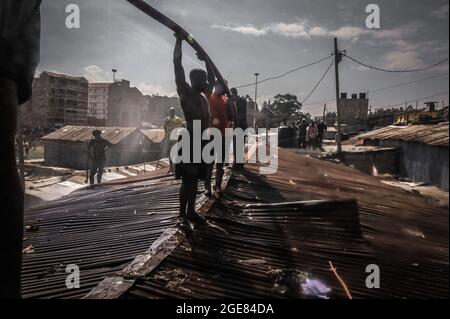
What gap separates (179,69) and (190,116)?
50 cm

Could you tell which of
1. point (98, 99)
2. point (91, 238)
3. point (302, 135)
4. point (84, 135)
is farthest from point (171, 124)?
point (98, 99)

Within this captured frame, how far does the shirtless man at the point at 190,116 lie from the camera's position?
346cm

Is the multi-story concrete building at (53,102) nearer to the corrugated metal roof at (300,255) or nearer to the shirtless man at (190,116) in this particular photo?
the shirtless man at (190,116)

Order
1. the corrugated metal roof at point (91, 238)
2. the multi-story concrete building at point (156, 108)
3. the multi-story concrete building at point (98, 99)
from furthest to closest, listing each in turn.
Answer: the multi-story concrete building at point (156, 108) → the multi-story concrete building at point (98, 99) → the corrugated metal roof at point (91, 238)

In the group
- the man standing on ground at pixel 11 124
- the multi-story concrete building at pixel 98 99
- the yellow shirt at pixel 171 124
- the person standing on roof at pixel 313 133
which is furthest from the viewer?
the multi-story concrete building at pixel 98 99

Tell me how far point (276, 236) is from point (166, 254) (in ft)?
3.40

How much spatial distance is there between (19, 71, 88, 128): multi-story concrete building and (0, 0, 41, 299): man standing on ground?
162 feet

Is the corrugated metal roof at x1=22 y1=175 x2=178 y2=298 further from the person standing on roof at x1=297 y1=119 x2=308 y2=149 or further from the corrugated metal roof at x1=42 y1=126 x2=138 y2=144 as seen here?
the corrugated metal roof at x1=42 y1=126 x2=138 y2=144

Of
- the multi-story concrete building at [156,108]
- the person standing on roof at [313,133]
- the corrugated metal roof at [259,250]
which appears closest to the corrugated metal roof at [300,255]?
the corrugated metal roof at [259,250]

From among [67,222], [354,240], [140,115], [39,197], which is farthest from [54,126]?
[354,240]

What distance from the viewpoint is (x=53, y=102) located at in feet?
151

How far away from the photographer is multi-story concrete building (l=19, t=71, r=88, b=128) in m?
45.3

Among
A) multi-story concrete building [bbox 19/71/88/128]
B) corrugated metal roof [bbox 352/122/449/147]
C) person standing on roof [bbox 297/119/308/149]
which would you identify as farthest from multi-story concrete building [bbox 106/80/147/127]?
corrugated metal roof [bbox 352/122/449/147]
